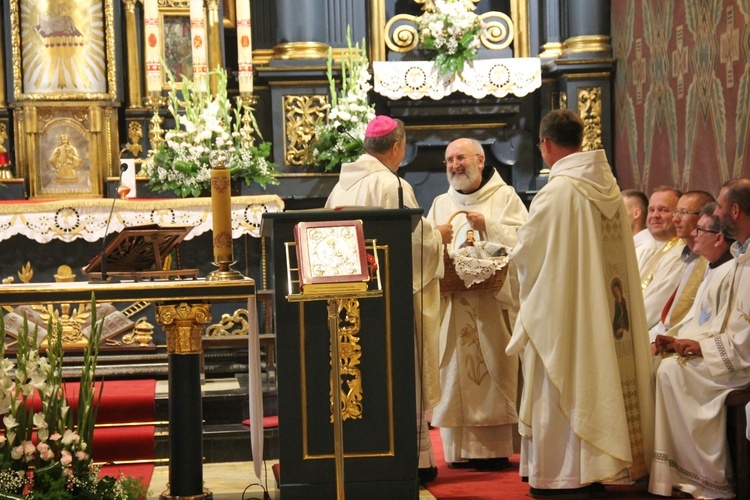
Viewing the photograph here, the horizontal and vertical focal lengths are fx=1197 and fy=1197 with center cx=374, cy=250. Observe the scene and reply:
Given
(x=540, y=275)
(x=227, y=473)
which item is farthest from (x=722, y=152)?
(x=227, y=473)

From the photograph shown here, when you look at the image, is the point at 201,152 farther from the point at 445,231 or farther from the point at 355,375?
the point at 355,375

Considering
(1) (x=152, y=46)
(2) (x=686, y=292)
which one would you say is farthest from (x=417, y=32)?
(2) (x=686, y=292)

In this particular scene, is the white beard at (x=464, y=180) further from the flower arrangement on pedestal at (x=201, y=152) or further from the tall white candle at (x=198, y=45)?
the tall white candle at (x=198, y=45)

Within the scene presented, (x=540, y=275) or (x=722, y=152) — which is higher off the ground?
(x=722, y=152)

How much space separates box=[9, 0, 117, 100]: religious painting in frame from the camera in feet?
28.9

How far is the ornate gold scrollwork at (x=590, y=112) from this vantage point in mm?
9281

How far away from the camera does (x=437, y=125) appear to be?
30.8 feet

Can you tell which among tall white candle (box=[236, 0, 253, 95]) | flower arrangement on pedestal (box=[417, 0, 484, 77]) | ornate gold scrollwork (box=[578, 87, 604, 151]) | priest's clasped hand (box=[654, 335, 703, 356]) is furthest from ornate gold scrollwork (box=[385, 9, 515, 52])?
priest's clasped hand (box=[654, 335, 703, 356])

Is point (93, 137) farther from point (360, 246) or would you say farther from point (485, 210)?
point (360, 246)

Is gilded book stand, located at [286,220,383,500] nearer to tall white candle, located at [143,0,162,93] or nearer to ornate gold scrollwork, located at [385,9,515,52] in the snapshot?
tall white candle, located at [143,0,162,93]

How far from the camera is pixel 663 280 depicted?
21.9 ft

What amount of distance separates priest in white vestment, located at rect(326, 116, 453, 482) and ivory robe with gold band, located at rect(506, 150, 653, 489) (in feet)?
1.31

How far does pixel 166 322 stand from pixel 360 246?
43.9 inches

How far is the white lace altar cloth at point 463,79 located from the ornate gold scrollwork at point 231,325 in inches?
85.0
